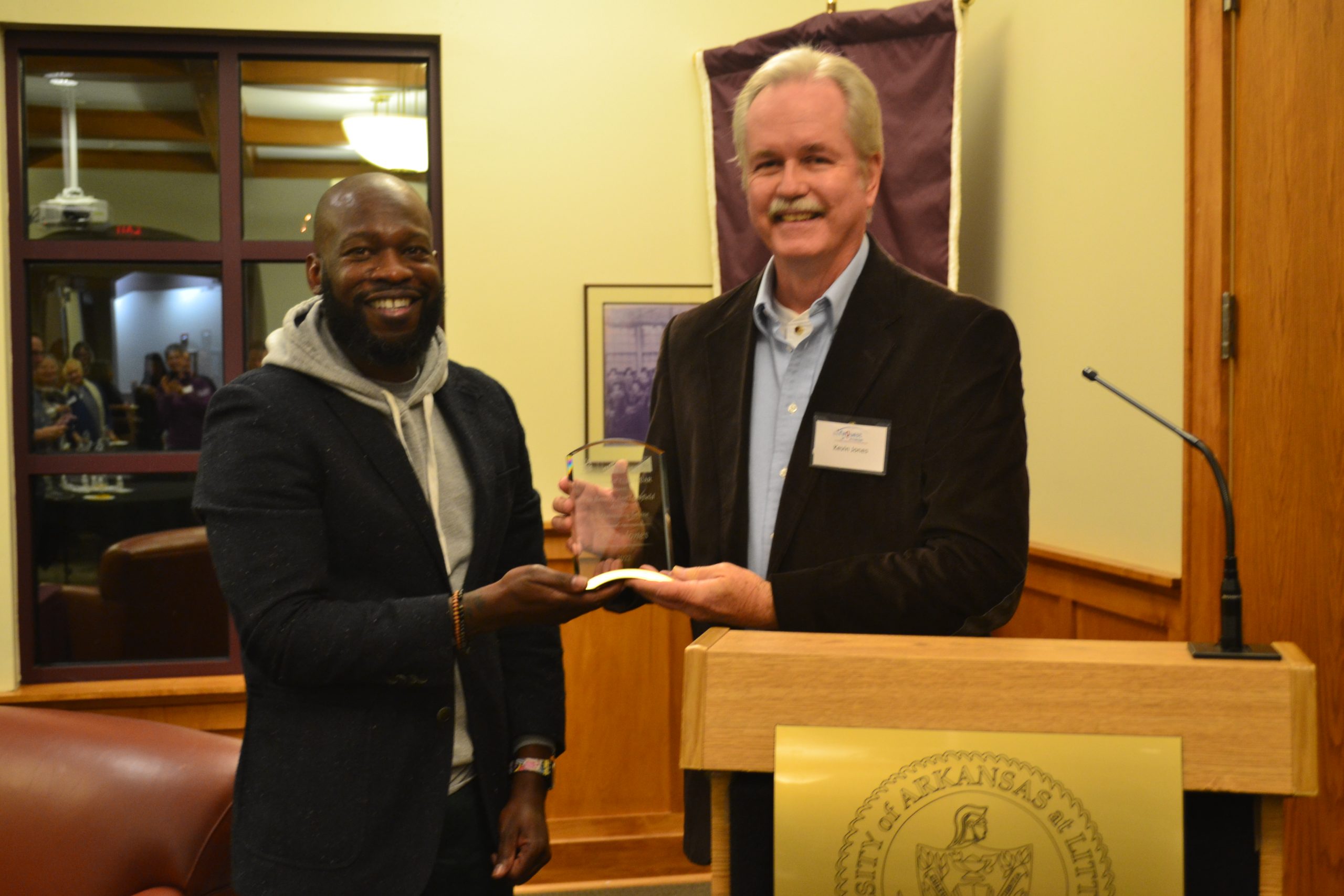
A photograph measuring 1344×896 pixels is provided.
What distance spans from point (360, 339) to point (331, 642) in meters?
0.45

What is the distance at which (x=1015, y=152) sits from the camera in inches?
124

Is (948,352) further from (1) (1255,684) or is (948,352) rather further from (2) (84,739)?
(2) (84,739)

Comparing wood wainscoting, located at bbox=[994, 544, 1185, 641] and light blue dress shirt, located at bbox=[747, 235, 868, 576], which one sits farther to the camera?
wood wainscoting, located at bbox=[994, 544, 1185, 641]

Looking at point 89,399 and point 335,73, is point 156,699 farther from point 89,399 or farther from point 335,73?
point 335,73

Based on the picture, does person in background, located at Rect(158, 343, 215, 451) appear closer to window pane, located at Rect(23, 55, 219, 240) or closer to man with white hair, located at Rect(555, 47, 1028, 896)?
window pane, located at Rect(23, 55, 219, 240)

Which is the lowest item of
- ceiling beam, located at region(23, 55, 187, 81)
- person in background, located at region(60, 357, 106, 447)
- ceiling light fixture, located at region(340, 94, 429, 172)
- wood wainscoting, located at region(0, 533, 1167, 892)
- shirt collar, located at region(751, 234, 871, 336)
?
wood wainscoting, located at region(0, 533, 1167, 892)

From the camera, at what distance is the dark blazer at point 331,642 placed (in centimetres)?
139

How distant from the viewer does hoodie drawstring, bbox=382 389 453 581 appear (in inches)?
60.0

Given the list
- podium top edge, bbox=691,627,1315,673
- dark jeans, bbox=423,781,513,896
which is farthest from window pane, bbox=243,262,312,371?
podium top edge, bbox=691,627,1315,673

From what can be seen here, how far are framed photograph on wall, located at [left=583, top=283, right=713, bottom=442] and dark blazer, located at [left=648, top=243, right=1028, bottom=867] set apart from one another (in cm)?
204

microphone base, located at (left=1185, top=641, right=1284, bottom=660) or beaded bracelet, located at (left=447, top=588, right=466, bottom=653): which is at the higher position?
microphone base, located at (left=1185, top=641, right=1284, bottom=660)

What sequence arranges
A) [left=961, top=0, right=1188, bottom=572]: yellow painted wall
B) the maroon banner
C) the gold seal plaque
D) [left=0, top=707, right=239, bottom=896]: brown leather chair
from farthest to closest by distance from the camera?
the maroon banner
[left=961, top=0, right=1188, bottom=572]: yellow painted wall
[left=0, top=707, right=239, bottom=896]: brown leather chair
the gold seal plaque

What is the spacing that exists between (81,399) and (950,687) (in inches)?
134

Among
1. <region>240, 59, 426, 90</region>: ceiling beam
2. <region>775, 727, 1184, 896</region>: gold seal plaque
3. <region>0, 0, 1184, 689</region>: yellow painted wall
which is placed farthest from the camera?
<region>240, 59, 426, 90</region>: ceiling beam
